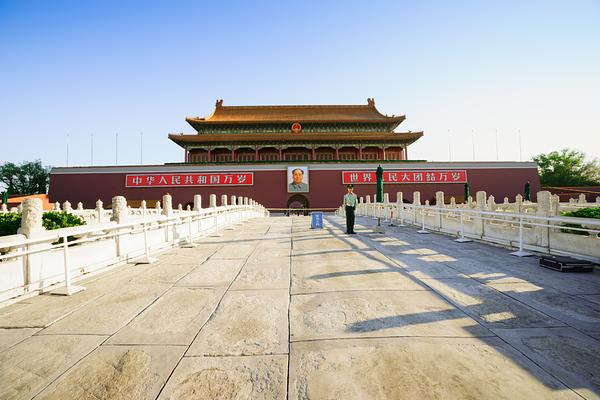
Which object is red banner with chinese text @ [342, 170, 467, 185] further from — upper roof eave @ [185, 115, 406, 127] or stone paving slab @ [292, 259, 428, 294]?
stone paving slab @ [292, 259, 428, 294]

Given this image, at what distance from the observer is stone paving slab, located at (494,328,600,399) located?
237 centimetres

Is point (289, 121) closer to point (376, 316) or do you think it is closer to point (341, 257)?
point (341, 257)

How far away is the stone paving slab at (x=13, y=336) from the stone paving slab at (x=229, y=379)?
199cm

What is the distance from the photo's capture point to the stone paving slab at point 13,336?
3.09 metres

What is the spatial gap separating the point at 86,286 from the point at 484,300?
626 cm

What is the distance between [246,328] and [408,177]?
1280 inches

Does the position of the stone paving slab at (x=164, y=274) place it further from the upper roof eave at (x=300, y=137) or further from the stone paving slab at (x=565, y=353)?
the upper roof eave at (x=300, y=137)

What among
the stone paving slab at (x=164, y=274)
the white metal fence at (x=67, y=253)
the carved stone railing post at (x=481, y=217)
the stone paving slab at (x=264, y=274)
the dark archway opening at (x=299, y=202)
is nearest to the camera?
the white metal fence at (x=67, y=253)

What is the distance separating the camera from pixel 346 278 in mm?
5168

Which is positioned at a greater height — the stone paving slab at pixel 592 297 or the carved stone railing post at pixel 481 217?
the carved stone railing post at pixel 481 217

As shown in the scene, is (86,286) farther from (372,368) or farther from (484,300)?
(484,300)

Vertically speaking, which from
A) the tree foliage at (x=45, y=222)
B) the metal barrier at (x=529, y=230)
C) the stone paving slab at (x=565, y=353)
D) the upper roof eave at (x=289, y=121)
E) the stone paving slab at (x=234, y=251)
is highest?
the upper roof eave at (x=289, y=121)

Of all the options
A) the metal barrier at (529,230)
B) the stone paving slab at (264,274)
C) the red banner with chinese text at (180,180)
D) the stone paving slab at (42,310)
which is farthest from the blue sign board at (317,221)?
the red banner with chinese text at (180,180)

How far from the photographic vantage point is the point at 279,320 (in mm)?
3496
